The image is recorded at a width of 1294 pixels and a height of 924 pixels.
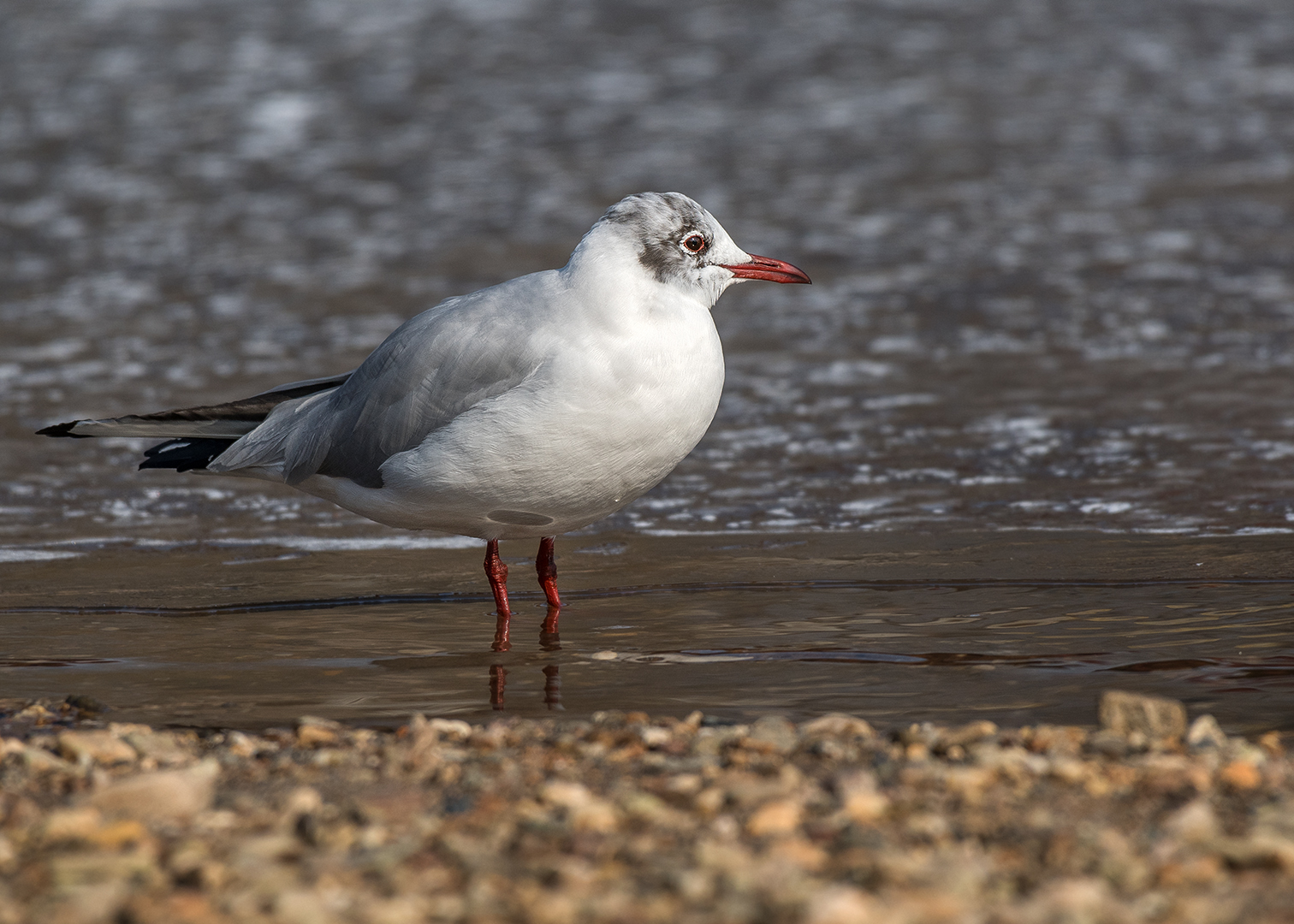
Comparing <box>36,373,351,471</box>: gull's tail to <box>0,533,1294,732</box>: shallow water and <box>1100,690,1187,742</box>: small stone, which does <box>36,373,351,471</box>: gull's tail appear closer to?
<box>0,533,1294,732</box>: shallow water

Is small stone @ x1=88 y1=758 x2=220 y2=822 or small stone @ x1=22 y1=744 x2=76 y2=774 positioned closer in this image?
small stone @ x1=88 y1=758 x2=220 y2=822

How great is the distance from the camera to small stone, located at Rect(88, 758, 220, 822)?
359 centimetres

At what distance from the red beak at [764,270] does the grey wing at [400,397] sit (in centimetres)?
81

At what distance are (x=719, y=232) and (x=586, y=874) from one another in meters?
2.94

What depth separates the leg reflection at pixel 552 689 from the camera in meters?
5.01

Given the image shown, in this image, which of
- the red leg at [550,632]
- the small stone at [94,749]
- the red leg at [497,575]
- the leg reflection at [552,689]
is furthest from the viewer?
the red leg at [497,575]

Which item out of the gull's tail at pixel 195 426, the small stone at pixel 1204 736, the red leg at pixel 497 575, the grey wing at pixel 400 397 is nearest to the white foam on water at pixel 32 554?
the gull's tail at pixel 195 426

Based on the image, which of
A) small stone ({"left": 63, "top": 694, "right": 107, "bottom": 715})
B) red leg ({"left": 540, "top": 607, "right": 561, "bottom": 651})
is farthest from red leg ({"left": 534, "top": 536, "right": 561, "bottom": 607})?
small stone ({"left": 63, "top": 694, "right": 107, "bottom": 715})

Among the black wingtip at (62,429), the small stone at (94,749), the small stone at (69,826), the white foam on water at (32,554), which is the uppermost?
the black wingtip at (62,429)

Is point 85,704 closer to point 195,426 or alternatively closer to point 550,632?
point 550,632

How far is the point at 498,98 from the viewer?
20203mm

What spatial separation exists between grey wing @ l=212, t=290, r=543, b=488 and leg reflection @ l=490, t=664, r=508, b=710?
0.87 meters

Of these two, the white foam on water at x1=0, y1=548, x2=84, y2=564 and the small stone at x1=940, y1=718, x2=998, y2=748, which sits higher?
the white foam on water at x1=0, y1=548, x2=84, y2=564

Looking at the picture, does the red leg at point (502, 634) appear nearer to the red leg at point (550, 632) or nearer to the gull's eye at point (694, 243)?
the red leg at point (550, 632)
